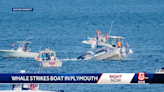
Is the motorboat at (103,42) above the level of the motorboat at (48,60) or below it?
above

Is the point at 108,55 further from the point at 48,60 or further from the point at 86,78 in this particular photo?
the point at 86,78


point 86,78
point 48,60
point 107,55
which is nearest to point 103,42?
point 107,55

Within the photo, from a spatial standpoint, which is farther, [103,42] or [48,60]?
[103,42]

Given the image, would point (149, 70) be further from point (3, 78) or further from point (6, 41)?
point (6, 41)

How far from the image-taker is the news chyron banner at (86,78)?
3195 centimetres

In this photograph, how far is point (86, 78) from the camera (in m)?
32.1

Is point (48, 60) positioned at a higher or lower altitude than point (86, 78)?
lower

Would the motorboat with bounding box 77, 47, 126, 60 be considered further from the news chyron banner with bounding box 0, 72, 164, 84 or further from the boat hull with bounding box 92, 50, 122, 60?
the news chyron banner with bounding box 0, 72, 164, 84

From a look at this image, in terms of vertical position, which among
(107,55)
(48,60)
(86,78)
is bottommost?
(48,60)

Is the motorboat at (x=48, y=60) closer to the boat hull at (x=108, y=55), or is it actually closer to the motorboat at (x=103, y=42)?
the boat hull at (x=108, y=55)

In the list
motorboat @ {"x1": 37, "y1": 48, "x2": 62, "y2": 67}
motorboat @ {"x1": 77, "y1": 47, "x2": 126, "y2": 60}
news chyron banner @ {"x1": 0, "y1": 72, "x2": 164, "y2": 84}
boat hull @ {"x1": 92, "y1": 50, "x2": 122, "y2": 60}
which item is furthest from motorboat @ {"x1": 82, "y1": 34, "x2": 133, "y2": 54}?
news chyron banner @ {"x1": 0, "y1": 72, "x2": 164, "y2": 84}

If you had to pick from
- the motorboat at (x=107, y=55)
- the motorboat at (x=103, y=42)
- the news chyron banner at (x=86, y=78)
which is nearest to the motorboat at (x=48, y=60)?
the motorboat at (x=107, y=55)

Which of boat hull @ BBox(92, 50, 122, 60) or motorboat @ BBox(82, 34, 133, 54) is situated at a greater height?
motorboat @ BBox(82, 34, 133, 54)

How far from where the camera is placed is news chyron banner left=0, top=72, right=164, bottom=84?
105 feet
